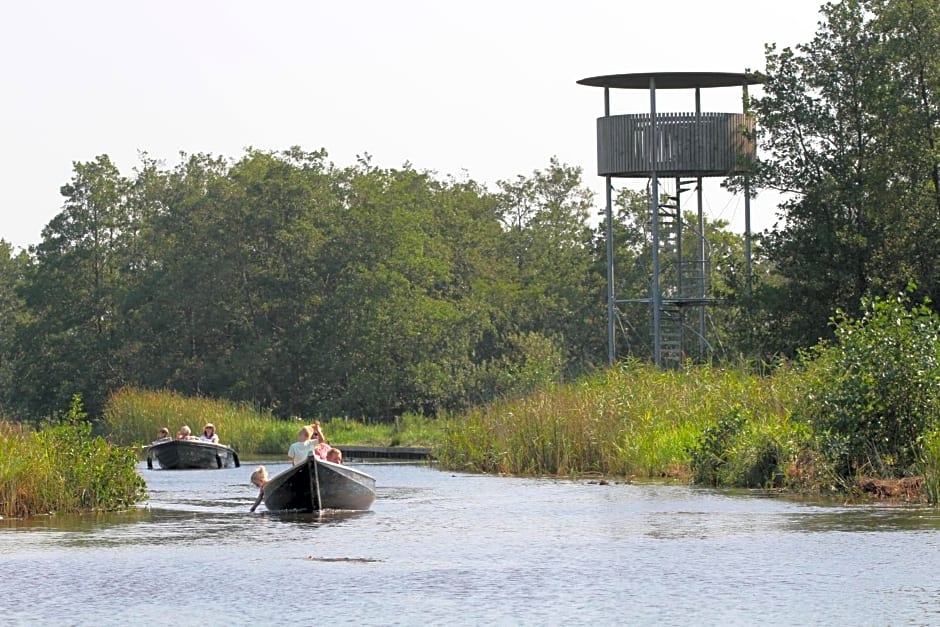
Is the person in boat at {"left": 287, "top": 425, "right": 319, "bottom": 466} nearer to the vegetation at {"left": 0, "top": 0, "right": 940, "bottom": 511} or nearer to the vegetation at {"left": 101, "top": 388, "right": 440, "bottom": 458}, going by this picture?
the vegetation at {"left": 0, "top": 0, "right": 940, "bottom": 511}

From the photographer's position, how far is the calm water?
1752 cm

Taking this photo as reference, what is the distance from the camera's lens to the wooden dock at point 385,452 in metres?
51.9

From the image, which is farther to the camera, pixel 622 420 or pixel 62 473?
pixel 622 420

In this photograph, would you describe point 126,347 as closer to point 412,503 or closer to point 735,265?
point 735,265

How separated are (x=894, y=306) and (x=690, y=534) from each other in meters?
8.00

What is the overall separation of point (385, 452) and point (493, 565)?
31.9 meters

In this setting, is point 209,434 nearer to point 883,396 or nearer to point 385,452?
point 385,452

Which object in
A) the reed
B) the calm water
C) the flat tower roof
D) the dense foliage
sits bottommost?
the calm water

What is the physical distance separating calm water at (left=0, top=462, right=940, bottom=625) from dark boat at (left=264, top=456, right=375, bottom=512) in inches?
19.8

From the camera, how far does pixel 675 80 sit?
169ft

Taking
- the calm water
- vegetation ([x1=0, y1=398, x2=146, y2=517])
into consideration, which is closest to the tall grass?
the calm water

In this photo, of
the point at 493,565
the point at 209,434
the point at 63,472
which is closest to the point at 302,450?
the point at 63,472

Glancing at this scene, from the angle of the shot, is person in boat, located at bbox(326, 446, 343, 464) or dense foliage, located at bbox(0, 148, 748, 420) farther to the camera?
dense foliage, located at bbox(0, 148, 748, 420)

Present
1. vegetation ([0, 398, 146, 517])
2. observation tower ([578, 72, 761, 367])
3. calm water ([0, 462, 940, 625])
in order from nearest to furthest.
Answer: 1. calm water ([0, 462, 940, 625])
2. vegetation ([0, 398, 146, 517])
3. observation tower ([578, 72, 761, 367])
